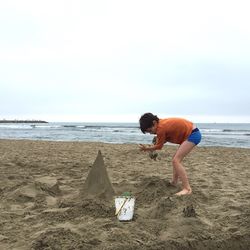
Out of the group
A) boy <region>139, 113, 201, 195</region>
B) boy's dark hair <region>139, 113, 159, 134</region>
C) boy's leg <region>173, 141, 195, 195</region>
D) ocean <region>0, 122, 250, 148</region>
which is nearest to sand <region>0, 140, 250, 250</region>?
boy's leg <region>173, 141, 195, 195</region>

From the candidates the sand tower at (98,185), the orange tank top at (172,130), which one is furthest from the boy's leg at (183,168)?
the sand tower at (98,185)

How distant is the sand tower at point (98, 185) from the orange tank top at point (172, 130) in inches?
30.7

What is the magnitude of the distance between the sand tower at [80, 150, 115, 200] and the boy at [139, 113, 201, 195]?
611 millimetres

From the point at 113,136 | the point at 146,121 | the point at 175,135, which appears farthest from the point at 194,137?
the point at 113,136

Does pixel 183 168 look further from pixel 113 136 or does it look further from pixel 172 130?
pixel 113 136

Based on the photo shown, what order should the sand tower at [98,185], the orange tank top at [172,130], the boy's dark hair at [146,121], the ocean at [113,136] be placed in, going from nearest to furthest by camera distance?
the sand tower at [98,185] → the boy's dark hair at [146,121] → the orange tank top at [172,130] → the ocean at [113,136]

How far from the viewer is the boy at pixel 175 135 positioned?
16.6 feet

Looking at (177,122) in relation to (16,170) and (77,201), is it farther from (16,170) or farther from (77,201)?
(16,170)

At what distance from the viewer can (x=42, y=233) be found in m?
3.58

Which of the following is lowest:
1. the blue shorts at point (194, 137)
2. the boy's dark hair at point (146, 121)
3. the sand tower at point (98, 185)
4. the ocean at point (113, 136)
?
the ocean at point (113, 136)

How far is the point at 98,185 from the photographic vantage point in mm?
5043

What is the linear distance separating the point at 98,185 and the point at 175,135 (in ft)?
3.95

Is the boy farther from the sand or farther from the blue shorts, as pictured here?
the sand

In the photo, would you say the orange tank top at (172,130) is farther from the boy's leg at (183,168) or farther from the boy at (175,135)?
the boy's leg at (183,168)
